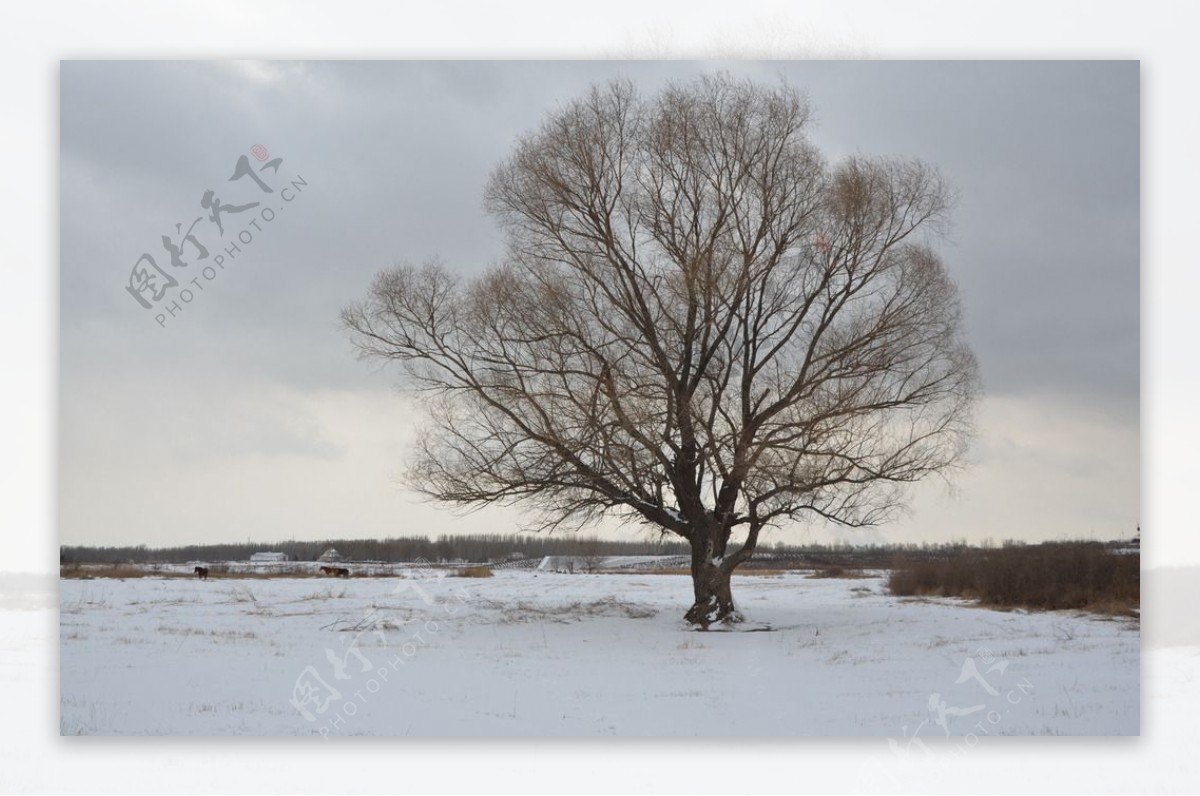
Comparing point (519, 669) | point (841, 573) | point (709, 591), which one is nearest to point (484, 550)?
point (519, 669)

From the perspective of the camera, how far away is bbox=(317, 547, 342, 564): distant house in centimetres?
1133

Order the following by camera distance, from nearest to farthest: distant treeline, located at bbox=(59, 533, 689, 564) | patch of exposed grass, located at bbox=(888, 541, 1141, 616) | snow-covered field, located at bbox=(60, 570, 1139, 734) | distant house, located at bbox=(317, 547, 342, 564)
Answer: snow-covered field, located at bbox=(60, 570, 1139, 734)
distant treeline, located at bbox=(59, 533, 689, 564)
patch of exposed grass, located at bbox=(888, 541, 1141, 616)
distant house, located at bbox=(317, 547, 342, 564)

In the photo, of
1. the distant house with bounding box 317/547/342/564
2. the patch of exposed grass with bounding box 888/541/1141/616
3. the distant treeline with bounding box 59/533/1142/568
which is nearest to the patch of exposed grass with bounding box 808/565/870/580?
the distant treeline with bounding box 59/533/1142/568

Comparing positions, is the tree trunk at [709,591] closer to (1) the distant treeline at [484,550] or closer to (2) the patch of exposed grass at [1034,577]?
(1) the distant treeline at [484,550]

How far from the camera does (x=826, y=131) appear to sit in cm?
1183

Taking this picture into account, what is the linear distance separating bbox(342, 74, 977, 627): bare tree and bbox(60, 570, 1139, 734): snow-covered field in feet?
4.96

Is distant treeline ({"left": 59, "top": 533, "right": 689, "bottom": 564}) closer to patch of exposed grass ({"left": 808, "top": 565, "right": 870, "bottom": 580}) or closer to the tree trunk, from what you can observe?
the tree trunk

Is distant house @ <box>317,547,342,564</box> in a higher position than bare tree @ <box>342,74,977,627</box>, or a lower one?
lower

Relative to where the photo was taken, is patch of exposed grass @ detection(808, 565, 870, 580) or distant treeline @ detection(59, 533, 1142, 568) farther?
patch of exposed grass @ detection(808, 565, 870, 580)

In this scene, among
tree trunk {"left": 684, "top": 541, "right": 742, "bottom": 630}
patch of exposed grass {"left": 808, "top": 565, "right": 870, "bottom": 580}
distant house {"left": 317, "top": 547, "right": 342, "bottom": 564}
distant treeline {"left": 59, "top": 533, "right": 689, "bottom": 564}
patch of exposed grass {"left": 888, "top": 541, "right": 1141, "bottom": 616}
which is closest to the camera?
distant treeline {"left": 59, "top": 533, "right": 689, "bottom": 564}

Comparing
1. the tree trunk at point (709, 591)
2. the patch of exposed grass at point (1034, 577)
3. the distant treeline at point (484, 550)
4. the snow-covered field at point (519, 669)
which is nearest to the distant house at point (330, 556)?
the distant treeline at point (484, 550)
